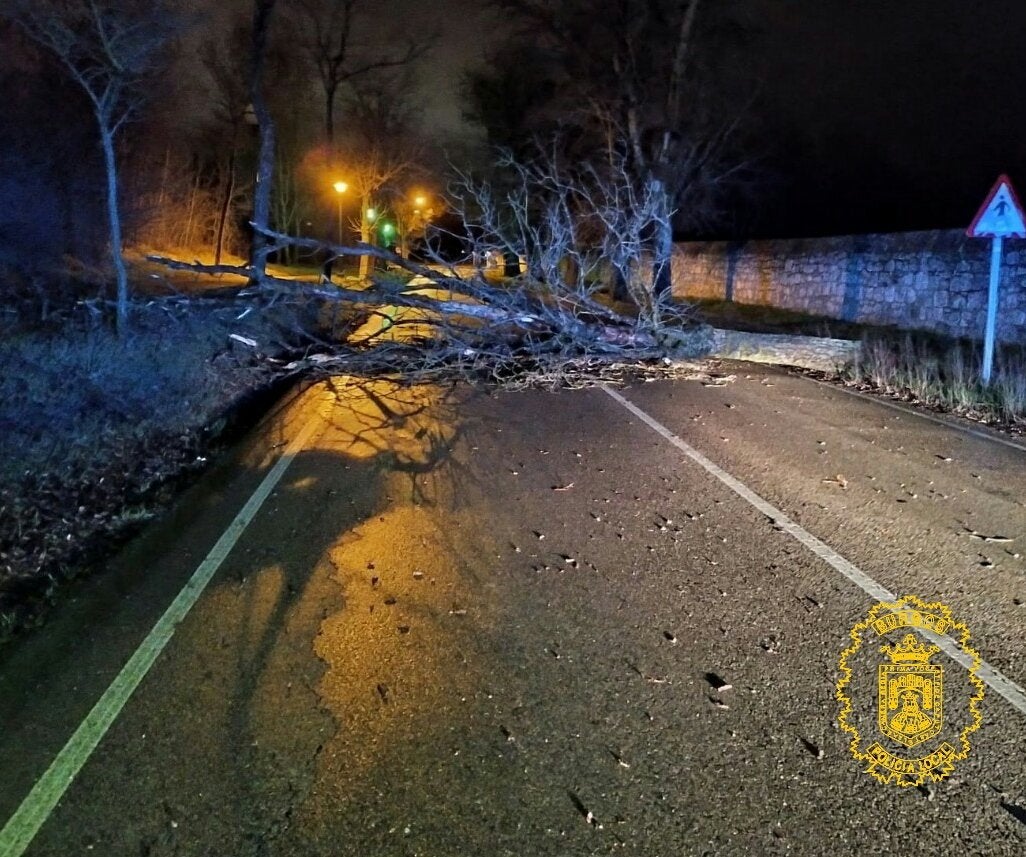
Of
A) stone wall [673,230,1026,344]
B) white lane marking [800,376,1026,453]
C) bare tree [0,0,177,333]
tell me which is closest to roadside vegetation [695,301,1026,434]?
white lane marking [800,376,1026,453]

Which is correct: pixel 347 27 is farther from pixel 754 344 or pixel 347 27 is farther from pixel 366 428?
pixel 366 428

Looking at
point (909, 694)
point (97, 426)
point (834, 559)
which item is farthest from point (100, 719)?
point (97, 426)

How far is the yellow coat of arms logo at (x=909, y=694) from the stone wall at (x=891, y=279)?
10.8 metres

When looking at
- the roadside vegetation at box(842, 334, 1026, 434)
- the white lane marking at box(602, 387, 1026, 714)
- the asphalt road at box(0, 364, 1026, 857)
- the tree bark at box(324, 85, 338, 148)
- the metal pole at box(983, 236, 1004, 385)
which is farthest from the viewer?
the tree bark at box(324, 85, 338, 148)

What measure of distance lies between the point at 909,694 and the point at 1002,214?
8.16 meters

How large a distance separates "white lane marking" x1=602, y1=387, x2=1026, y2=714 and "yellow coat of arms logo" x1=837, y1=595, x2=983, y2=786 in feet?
0.08

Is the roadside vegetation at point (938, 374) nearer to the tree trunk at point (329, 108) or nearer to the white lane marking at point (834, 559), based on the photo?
the white lane marking at point (834, 559)

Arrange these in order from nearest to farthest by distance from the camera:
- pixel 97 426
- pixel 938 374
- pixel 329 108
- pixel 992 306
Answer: pixel 97 426, pixel 992 306, pixel 938 374, pixel 329 108

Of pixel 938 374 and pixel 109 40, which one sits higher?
pixel 109 40

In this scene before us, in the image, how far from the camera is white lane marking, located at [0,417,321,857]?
2.87 meters

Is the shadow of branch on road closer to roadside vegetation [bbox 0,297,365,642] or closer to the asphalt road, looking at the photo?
the asphalt road

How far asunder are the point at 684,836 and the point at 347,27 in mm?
32803

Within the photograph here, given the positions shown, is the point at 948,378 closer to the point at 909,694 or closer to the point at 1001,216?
the point at 1001,216

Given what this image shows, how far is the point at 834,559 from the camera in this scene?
5020 mm
